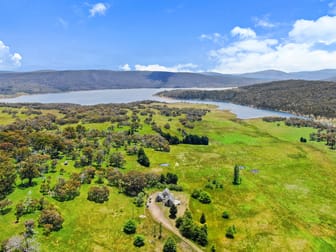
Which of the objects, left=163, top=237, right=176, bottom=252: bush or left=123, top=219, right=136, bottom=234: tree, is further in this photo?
left=123, top=219, right=136, bottom=234: tree

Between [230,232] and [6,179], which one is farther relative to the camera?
[6,179]

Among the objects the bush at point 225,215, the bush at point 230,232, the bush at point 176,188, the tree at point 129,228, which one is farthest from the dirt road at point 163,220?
the bush at point 225,215

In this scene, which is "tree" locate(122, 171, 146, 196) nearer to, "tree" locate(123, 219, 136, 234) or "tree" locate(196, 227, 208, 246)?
"tree" locate(123, 219, 136, 234)

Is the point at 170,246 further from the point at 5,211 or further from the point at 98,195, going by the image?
the point at 5,211

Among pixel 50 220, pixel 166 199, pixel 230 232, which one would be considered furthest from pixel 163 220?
pixel 50 220

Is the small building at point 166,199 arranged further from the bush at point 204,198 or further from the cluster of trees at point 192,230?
the cluster of trees at point 192,230

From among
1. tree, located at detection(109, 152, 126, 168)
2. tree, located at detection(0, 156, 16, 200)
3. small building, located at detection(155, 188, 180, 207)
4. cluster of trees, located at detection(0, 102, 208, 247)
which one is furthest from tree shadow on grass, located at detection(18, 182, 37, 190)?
small building, located at detection(155, 188, 180, 207)

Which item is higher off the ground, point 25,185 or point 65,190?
point 65,190
